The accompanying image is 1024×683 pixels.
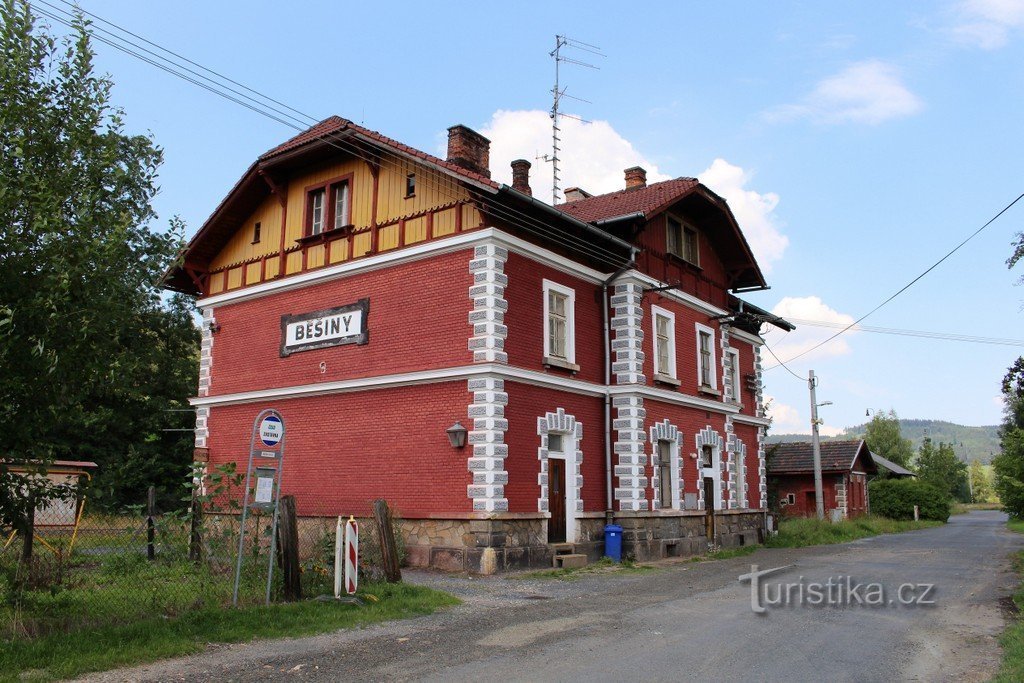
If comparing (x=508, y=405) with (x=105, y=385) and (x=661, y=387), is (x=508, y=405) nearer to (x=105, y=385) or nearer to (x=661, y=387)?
(x=661, y=387)

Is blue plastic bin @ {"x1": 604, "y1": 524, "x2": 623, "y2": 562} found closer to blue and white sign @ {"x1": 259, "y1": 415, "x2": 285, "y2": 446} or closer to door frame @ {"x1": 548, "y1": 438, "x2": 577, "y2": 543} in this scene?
door frame @ {"x1": 548, "y1": 438, "x2": 577, "y2": 543}

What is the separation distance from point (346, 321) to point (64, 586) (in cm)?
948

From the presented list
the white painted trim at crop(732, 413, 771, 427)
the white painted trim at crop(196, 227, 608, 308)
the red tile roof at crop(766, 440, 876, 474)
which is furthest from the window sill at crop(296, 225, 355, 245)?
the red tile roof at crop(766, 440, 876, 474)

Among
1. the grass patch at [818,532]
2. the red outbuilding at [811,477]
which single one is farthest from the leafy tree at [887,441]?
the grass patch at [818,532]

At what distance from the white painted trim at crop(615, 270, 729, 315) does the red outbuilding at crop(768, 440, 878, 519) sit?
16.9 metres

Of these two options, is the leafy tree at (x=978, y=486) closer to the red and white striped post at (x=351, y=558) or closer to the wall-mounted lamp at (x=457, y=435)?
the wall-mounted lamp at (x=457, y=435)

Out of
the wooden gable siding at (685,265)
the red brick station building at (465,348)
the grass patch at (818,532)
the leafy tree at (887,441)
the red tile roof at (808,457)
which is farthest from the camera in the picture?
the leafy tree at (887,441)

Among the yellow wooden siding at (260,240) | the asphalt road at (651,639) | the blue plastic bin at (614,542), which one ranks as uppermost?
the yellow wooden siding at (260,240)

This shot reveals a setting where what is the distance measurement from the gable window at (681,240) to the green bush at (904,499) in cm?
2642

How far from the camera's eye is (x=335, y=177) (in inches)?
746

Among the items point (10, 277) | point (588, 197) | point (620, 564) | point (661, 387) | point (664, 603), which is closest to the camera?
point (10, 277)

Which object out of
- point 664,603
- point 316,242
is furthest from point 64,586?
point 316,242

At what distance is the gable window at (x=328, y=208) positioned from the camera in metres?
18.8

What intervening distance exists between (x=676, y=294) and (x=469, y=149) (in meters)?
6.59
